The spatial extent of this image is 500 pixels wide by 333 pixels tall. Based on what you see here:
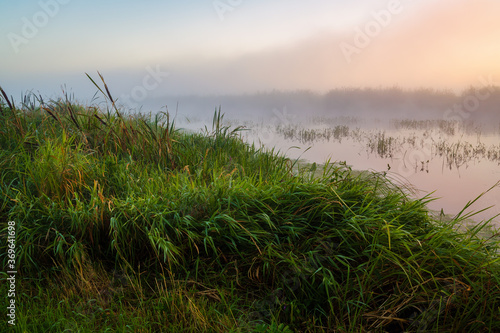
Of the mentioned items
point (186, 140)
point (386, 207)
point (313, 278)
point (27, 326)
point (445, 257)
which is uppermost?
point (186, 140)

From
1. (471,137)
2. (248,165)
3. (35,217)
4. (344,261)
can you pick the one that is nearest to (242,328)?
(344,261)

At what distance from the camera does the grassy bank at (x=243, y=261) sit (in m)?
2.49

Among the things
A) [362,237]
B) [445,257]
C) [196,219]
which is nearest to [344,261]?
[362,237]

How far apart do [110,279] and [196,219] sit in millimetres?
768

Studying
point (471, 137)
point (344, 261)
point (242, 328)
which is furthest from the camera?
point (471, 137)

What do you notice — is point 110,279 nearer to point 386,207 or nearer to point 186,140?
point 386,207

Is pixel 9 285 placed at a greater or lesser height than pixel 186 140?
lesser

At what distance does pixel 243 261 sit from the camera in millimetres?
2930

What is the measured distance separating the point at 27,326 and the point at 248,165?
10.1ft

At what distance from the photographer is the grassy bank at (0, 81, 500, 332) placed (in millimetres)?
2494

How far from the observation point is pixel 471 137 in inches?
334

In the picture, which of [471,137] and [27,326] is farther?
[471,137]

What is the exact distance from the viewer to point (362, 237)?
114 inches

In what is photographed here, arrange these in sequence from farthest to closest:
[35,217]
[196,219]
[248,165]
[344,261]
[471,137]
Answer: [471,137], [248,165], [35,217], [196,219], [344,261]
